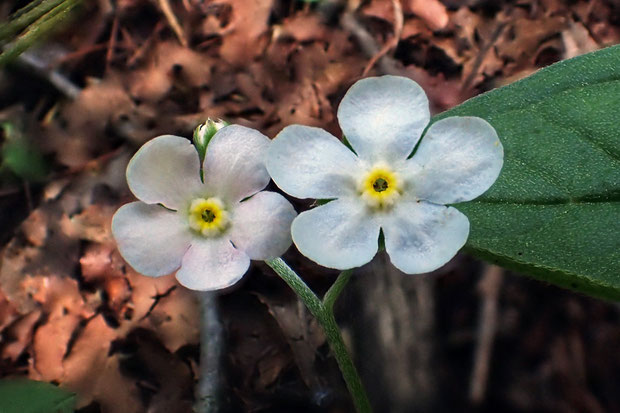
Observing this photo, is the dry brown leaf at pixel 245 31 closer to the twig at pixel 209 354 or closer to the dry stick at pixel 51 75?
the dry stick at pixel 51 75

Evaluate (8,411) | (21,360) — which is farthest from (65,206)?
(8,411)

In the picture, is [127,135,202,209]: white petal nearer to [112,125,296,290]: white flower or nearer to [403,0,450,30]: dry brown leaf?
[112,125,296,290]: white flower

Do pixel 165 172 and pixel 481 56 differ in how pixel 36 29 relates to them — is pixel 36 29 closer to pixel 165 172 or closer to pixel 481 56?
pixel 165 172

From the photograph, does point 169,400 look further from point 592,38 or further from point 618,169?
point 592,38

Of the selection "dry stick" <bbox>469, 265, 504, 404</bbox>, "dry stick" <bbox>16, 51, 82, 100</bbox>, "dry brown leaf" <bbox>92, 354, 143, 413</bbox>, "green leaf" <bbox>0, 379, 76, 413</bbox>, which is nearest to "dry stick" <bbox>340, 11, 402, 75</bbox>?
"dry stick" <bbox>469, 265, 504, 404</bbox>

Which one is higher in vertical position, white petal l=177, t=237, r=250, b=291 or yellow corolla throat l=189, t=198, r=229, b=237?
yellow corolla throat l=189, t=198, r=229, b=237

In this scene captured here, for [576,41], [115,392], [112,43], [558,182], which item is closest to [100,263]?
[115,392]

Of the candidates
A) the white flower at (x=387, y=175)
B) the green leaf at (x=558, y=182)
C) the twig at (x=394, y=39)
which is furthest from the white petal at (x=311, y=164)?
the twig at (x=394, y=39)
